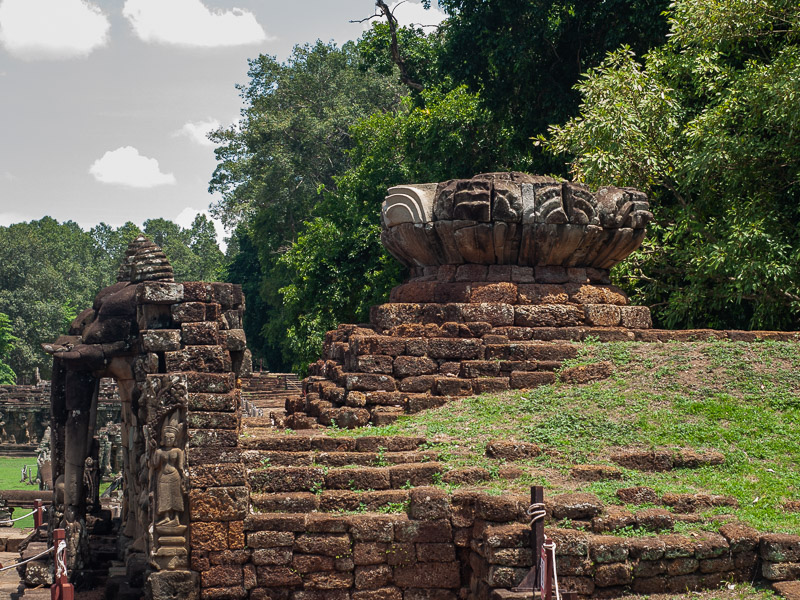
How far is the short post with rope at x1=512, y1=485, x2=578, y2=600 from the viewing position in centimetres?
689

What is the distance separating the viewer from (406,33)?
27.3 metres

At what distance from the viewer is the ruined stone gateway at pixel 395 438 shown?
744 centimetres

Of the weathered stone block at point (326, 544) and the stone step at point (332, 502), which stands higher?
the stone step at point (332, 502)

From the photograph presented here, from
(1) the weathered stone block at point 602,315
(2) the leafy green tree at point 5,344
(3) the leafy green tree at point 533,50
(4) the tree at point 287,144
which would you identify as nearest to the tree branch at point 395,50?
(3) the leafy green tree at point 533,50

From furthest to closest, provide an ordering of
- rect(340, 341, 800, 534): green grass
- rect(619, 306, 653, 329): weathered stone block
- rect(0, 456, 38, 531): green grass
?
rect(0, 456, 38, 531): green grass
rect(619, 306, 653, 329): weathered stone block
rect(340, 341, 800, 534): green grass

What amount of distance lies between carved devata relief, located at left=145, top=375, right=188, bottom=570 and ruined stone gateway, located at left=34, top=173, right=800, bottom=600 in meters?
0.02

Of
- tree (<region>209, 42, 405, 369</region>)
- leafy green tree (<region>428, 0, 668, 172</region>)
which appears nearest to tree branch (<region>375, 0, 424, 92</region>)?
leafy green tree (<region>428, 0, 668, 172</region>)

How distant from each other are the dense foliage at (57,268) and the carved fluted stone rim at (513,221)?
4342 cm

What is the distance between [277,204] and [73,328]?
26.0 meters

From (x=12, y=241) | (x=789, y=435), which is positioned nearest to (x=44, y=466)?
(x=789, y=435)

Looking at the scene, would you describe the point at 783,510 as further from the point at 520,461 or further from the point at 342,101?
the point at 342,101

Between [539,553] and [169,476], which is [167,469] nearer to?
[169,476]

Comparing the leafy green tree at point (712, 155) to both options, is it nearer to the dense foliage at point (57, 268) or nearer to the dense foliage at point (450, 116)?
the dense foliage at point (450, 116)

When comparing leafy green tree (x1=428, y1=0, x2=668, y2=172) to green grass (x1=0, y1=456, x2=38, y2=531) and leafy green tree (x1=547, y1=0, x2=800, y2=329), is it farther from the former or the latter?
green grass (x1=0, y1=456, x2=38, y2=531)
